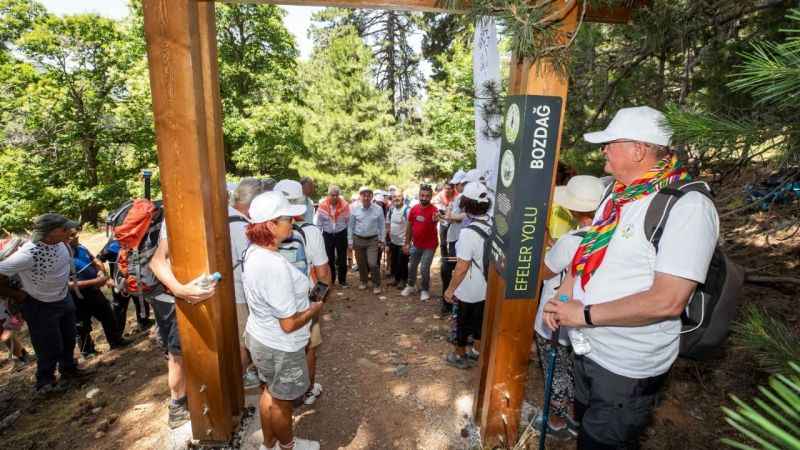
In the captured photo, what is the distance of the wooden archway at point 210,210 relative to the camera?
94.5 inches

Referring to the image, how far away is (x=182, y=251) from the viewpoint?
2.73 meters

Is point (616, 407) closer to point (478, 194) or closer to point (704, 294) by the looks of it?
point (704, 294)

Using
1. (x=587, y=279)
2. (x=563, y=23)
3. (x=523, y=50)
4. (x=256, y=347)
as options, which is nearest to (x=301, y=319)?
(x=256, y=347)

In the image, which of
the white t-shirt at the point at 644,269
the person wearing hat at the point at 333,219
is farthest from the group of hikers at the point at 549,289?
the person wearing hat at the point at 333,219

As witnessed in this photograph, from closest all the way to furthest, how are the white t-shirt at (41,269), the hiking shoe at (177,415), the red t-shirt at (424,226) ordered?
the hiking shoe at (177,415), the white t-shirt at (41,269), the red t-shirt at (424,226)

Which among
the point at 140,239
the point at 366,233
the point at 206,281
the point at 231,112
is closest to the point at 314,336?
the point at 206,281

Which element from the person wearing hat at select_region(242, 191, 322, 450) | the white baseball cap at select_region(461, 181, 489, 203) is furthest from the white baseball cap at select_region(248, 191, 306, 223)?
the white baseball cap at select_region(461, 181, 489, 203)

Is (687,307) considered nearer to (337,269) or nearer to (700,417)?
A: (700,417)

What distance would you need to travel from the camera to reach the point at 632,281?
1780mm

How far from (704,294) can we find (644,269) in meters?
0.29

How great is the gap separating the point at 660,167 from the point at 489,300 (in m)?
1.50

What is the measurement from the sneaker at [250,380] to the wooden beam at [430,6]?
3348mm

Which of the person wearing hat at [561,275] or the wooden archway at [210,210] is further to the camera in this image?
the person wearing hat at [561,275]

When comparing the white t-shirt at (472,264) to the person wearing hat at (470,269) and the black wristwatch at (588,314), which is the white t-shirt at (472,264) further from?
the black wristwatch at (588,314)
